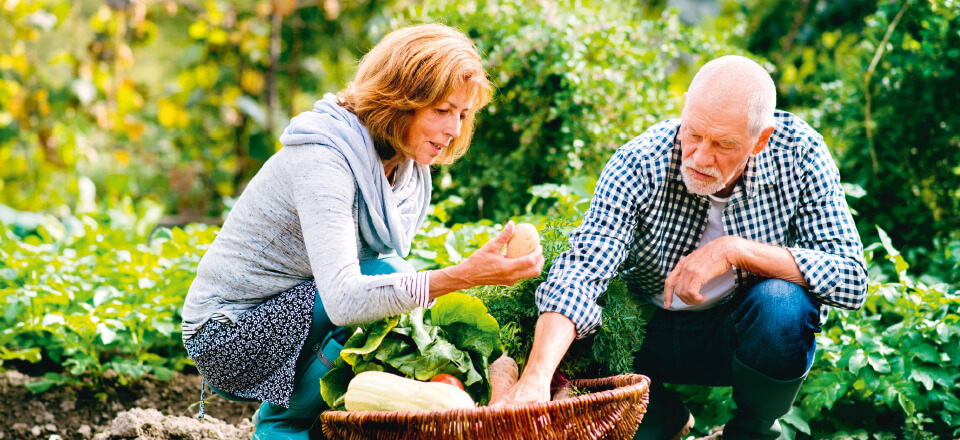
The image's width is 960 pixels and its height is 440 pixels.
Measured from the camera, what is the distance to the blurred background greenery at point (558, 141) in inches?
104

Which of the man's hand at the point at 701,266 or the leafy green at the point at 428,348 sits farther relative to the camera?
the man's hand at the point at 701,266

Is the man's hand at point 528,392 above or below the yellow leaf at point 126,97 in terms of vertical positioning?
below

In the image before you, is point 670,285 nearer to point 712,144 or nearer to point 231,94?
point 712,144

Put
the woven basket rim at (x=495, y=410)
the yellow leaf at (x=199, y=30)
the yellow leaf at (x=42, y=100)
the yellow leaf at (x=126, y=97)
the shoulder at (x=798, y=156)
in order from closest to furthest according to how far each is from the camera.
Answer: the woven basket rim at (x=495, y=410) < the shoulder at (x=798, y=156) < the yellow leaf at (x=199, y=30) < the yellow leaf at (x=42, y=100) < the yellow leaf at (x=126, y=97)

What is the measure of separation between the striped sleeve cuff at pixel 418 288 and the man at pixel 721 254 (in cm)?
31

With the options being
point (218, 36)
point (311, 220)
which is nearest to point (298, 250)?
point (311, 220)

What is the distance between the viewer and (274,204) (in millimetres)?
2084

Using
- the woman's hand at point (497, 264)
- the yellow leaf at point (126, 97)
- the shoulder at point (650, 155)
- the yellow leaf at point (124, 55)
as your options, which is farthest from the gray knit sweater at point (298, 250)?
the yellow leaf at point (126, 97)

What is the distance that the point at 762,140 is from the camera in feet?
7.10

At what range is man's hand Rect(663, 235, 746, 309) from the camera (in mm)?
2084

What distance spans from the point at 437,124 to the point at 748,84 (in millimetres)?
830

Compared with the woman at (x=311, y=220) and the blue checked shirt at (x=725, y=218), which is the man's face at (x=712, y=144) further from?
the woman at (x=311, y=220)

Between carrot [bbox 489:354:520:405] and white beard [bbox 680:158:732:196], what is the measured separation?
69 centimetres

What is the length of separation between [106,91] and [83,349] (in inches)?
148
